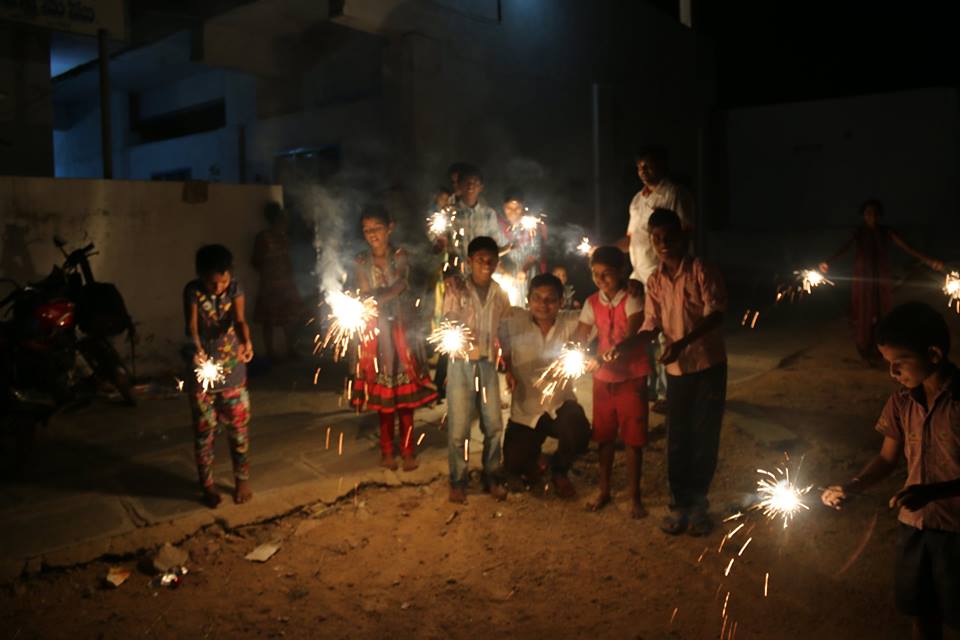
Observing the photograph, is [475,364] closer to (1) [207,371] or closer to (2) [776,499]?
(1) [207,371]

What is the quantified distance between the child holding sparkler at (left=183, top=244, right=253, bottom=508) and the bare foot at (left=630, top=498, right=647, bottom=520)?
7.65ft

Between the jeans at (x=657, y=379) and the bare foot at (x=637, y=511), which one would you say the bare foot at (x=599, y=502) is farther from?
the jeans at (x=657, y=379)

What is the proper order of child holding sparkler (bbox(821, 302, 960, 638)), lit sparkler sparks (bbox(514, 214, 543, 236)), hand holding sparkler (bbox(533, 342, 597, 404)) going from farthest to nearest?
lit sparkler sparks (bbox(514, 214, 543, 236)) < hand holding sparkler (bbox(533, 342, 597, 404)) < child holding sparkler (bbox(821, 302, 960, 638))

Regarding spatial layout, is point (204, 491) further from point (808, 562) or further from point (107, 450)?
point (808, 562)

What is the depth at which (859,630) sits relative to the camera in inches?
135

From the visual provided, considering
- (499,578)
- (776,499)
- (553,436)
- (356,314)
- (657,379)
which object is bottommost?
(499,578)

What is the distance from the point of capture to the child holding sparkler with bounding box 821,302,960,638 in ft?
8.87

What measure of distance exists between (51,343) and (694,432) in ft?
15.2

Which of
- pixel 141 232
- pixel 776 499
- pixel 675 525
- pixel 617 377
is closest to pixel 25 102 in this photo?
pixel 141 232

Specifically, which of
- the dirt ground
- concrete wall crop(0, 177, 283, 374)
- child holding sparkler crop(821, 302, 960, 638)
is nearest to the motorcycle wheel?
concrete wall crop(0, 177, 283, 374)

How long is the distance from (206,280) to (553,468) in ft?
8.20

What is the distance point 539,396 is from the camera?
17.0ft

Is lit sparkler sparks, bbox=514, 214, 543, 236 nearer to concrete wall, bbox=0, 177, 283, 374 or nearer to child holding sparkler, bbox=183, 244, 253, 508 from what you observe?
child holding sparkler, bbox=183, 244, 253, 508

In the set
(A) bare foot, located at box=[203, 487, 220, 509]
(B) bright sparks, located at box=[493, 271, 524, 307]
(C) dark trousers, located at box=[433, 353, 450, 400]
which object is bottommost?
(A) bare foot, located at box=[203, 487, 220, 509]
